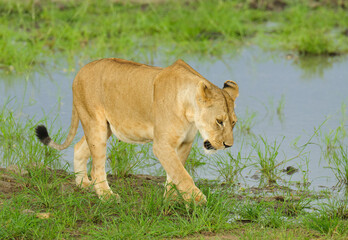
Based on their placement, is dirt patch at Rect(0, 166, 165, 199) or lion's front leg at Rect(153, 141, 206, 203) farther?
dirt patch at Rect(0, 166, 165, 199)

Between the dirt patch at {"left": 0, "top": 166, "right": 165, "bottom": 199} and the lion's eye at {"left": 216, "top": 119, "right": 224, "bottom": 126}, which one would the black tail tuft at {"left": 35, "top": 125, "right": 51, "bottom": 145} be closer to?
the dirt patch at {"left": 0, "top": 166, "right": 165, "bottom": 199}

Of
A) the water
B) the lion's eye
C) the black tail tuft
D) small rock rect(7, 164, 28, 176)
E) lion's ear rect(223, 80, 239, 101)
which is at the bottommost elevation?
small rock rect(7, 164, 28, 176)

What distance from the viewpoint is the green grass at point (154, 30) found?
1130 cm

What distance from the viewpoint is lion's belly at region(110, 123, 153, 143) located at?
19.0 ft

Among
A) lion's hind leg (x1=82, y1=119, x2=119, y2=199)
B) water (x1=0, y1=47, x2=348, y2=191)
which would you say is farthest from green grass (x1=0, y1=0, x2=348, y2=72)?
lion's hind leg (x1=82, y1=119, x2=119, y2=199)

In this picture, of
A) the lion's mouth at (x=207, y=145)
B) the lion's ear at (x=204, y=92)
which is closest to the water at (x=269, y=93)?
the lion's mouth at (x=207, y=145)

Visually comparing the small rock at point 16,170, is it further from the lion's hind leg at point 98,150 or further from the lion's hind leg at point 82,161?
the lion's hind leg at point 98,150

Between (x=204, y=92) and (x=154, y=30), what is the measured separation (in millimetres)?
7738

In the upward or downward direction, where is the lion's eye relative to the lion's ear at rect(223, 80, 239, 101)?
downward

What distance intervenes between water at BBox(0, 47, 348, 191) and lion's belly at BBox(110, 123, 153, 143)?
1178mm

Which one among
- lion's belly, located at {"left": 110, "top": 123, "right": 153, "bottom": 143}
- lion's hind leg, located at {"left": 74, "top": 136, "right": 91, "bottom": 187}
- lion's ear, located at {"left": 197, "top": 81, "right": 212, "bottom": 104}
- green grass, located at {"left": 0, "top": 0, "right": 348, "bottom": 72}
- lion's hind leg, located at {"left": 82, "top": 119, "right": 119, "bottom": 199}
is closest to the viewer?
lion's ear, located at {"left": 197, "top": 81, "right": 212, "bottom": 104}

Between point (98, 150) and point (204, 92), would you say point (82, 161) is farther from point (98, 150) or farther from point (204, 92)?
point (204, 92)

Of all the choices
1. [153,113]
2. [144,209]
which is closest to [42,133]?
[153,113]

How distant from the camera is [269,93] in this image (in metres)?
9.42
